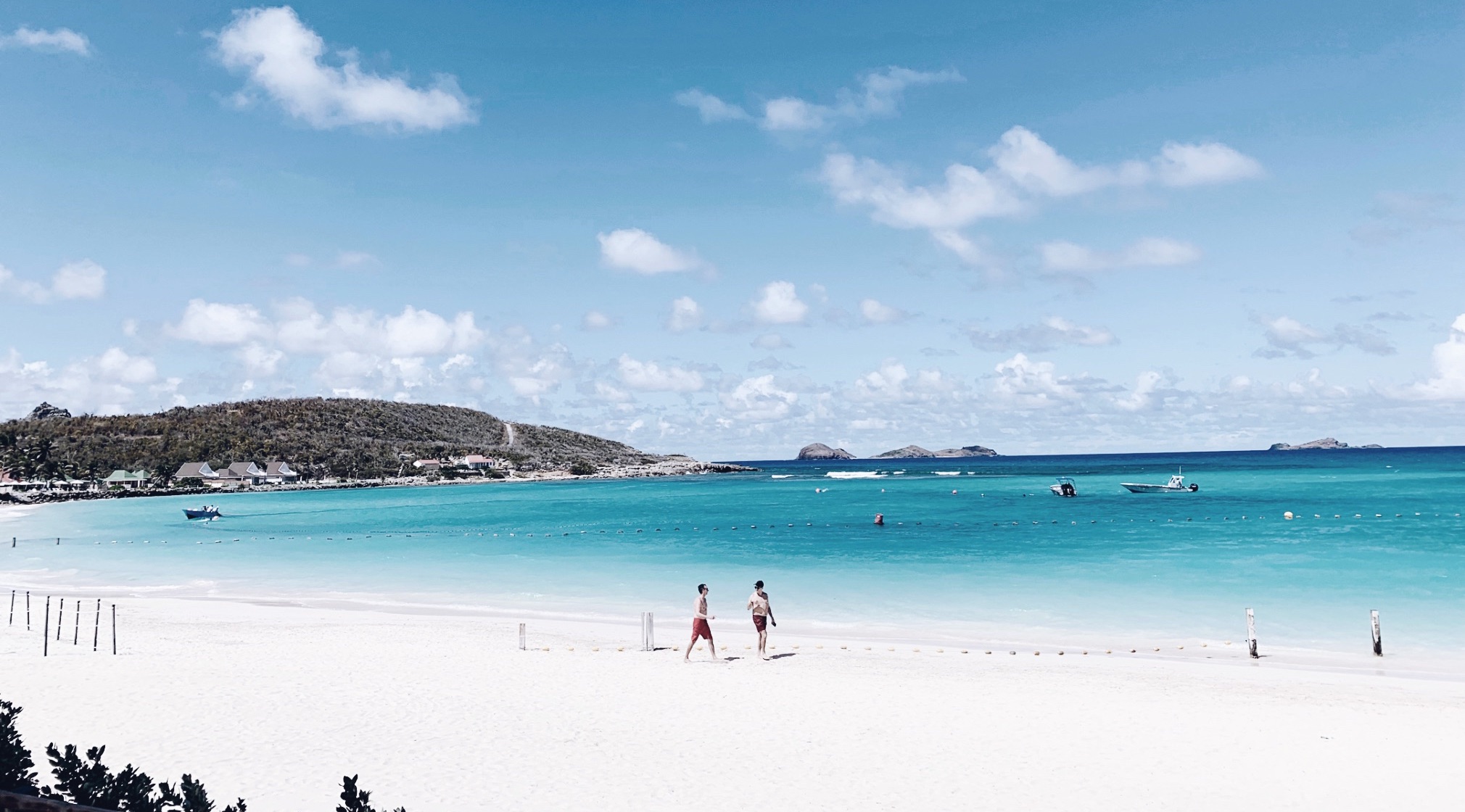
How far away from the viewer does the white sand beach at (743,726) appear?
10.8 metres

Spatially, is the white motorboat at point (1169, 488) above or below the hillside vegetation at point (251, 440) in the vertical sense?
below

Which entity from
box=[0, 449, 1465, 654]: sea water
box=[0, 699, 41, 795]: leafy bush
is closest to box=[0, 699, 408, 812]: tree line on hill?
box=[0, 699, 41, 795]: leafy bush

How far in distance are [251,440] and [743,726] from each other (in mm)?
161238

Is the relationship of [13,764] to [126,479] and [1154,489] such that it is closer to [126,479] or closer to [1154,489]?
[1154,489]

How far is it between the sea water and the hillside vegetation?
51.5m

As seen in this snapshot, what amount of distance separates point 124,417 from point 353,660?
171 m

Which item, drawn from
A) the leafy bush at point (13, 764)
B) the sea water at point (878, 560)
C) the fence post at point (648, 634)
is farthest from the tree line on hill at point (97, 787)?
the sea water at point (878, 560)

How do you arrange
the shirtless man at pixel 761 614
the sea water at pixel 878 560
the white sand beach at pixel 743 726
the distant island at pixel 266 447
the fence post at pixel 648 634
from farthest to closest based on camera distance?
the distant island at pixel 266 447 < the sea water at pixel 878 560 < the fence post at pixel 648 634 < the shirtless man at pixel 761 614 < the white sand beach at pixel 743 726

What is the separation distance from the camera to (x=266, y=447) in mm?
151875

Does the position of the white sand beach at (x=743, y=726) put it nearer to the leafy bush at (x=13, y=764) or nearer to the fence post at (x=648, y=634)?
the fence post at (x=648, y=634)

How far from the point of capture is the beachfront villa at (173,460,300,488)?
135 m

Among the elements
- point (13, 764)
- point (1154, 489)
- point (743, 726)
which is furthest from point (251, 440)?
point (13, 764)

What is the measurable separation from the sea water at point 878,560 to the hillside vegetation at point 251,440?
169 feet

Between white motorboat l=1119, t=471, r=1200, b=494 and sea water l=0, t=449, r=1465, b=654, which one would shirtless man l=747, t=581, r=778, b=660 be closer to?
sea water l=0, t=449, r=1465, b=654
